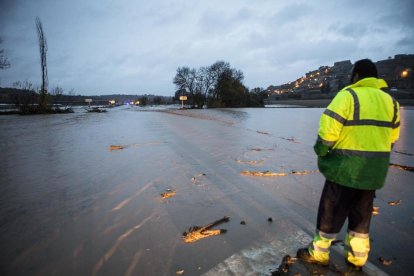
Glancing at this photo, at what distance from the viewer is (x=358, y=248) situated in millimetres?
2582

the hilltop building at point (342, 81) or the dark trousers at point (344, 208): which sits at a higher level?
the hilltop building at point (342, 81)

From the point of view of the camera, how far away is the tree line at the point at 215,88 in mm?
62688

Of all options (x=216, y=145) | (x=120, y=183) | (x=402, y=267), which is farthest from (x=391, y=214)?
(x=216, y=145)

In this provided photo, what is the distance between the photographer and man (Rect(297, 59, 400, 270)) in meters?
2.46

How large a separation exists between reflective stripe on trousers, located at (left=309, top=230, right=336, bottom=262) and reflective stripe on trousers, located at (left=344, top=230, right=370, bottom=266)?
0.58 ft

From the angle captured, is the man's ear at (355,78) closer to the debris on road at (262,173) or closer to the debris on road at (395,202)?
the debris on road at (395,202)

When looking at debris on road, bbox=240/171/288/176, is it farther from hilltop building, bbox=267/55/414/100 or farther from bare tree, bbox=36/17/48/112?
hilltop building, bbox=267/55/414/100

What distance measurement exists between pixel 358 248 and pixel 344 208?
41 centimetres

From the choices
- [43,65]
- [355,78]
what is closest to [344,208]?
[355,78]

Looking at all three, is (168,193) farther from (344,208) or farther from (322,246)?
(344,208)

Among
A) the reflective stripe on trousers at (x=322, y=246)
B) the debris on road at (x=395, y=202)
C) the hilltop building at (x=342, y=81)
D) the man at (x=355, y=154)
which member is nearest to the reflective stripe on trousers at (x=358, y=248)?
the man at (x=355, y=154)

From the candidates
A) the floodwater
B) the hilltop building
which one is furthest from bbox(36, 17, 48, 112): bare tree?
the hilltop building

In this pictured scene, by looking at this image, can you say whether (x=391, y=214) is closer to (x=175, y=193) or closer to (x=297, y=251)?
(x=297, y=251)

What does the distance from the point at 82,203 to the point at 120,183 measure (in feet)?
3.64
